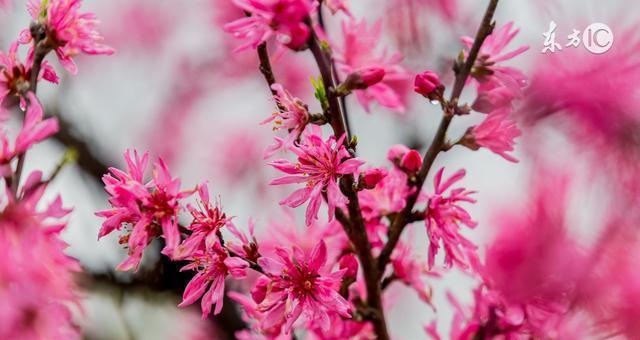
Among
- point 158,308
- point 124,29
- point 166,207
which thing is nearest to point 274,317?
point 166,207

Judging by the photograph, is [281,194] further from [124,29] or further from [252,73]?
[124,29]

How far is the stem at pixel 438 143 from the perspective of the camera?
647 millimetres

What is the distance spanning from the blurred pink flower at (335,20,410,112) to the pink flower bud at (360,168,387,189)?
6.9 inches

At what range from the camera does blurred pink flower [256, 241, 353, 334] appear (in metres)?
0.61

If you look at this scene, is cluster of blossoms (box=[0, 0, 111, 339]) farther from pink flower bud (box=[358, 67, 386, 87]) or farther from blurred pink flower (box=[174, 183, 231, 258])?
pink flower bud (box=[358, 67, 386, 87])

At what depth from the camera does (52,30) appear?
0.62 m

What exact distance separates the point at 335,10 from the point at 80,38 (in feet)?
0.73

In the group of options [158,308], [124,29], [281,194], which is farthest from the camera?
[124,29]

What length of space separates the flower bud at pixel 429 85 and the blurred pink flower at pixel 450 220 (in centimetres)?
7

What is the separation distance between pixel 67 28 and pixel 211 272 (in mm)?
229

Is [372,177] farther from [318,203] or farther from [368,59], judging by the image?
[368,59]

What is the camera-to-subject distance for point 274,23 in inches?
23.3

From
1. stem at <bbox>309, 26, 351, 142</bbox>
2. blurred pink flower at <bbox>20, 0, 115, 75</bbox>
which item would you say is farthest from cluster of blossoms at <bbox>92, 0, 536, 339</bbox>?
blurred pink flower at <bbox>20, 0, 115, 75</bbox>

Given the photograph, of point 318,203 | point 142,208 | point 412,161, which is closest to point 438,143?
point 412,161
